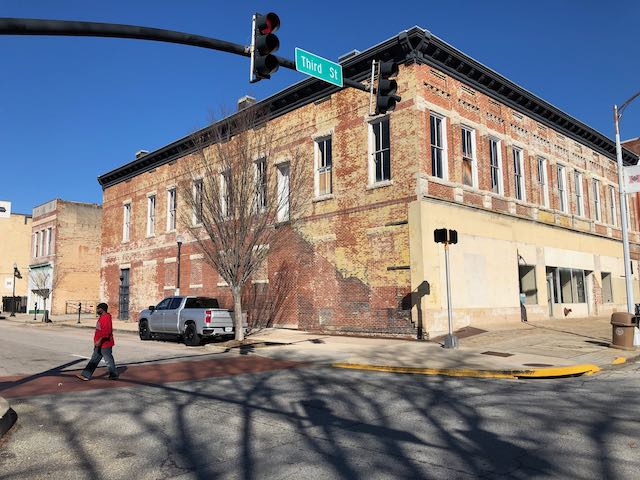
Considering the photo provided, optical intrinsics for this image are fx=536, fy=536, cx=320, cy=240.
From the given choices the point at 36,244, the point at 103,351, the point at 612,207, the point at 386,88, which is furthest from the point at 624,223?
the point at 36,244

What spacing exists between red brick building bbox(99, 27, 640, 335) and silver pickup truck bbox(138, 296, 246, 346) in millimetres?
4713

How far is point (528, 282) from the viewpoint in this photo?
24.8 meters

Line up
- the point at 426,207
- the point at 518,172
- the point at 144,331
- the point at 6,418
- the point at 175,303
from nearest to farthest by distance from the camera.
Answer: the point at 6,418 < the point at 426,207 < the point at 175,303 < the point at 144,331 < the point at 518,172

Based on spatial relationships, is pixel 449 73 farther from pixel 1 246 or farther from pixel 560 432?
pixel 1 246

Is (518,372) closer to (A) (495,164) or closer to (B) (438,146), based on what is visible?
(B) (438,146)

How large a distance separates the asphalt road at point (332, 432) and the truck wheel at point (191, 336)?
8792 millimetres

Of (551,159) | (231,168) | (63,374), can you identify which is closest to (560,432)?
(63,374)

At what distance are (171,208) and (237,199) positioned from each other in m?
15.4

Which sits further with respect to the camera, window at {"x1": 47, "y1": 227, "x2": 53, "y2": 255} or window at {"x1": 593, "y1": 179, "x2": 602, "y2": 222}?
window at {"x1": 47, "y1": 227, "x2": 53, "y2": 255}

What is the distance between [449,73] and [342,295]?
9992 mm

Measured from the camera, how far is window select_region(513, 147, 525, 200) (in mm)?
25548

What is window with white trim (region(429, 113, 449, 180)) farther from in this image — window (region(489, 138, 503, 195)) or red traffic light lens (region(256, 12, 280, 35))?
red traffic light lens (region(256, 12, 280, 35))

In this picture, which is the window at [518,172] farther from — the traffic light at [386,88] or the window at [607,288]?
the traffic light at [386,88]

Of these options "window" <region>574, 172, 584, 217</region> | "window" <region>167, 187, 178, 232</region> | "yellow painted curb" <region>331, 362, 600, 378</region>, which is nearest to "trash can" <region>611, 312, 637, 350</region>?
"yellow painted curb" <region>331, 362, 600, 378</region>
